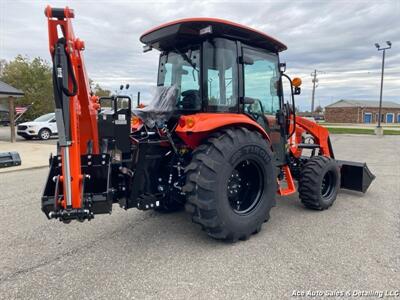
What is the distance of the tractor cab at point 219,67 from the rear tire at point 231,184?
1.84 ft

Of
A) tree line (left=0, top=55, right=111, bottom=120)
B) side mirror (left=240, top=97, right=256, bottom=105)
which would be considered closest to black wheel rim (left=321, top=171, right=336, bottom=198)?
side mirror (left=240, top=97, right=256, bottom=105)

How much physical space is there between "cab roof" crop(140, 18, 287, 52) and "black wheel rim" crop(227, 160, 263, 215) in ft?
5.17

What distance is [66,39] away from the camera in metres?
2.82

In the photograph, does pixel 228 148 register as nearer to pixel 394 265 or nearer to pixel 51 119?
pixel 394 265

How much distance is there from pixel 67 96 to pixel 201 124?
134cm

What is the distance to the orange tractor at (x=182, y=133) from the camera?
2.93m

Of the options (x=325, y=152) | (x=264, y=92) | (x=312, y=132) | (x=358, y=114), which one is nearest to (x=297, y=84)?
(x=264, y=92)

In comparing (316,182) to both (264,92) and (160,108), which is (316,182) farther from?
(160,108)

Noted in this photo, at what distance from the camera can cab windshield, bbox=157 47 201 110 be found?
387cm

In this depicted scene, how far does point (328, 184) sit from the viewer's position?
17.0 feet

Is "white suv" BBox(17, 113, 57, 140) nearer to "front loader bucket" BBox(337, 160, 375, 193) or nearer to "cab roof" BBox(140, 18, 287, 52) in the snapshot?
"cab roof" BBox(140, 18, 287, 52)

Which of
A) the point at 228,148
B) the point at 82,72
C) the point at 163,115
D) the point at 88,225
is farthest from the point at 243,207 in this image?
the point at 82,72

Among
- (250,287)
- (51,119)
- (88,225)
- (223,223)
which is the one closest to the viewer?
(250,287)

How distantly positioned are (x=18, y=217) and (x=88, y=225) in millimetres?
1217
